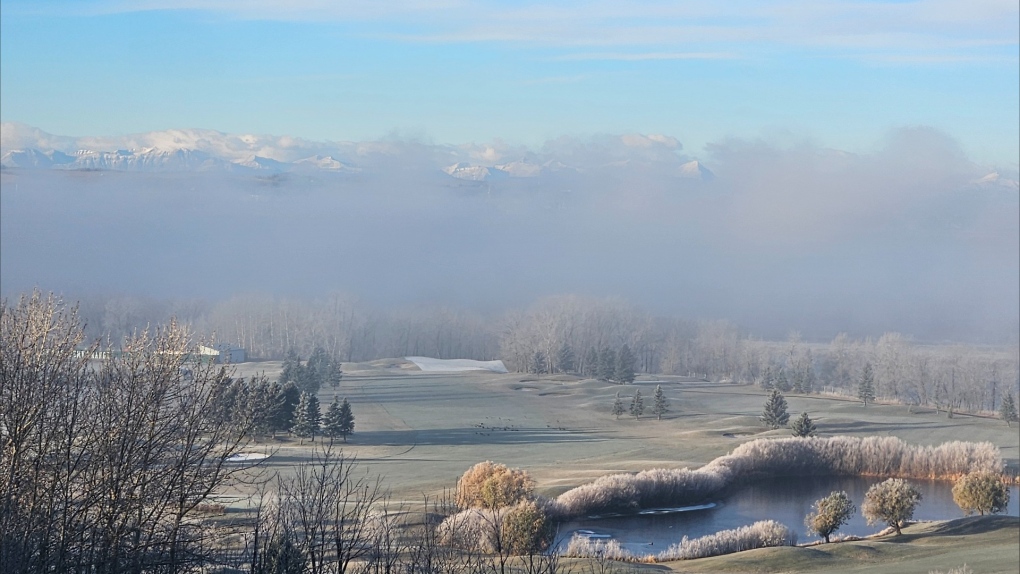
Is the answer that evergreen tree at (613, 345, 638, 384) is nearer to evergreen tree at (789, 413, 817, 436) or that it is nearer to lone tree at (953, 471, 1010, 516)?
evergreen tree at (789, 413, 817, 436)

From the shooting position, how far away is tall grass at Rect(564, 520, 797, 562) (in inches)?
526

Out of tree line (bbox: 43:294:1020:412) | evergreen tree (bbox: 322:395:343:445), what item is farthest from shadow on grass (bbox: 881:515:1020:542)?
evergreen tree (bbox: 322:395:343:445)

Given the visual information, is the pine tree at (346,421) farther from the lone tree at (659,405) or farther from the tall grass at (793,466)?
the lone tree at (659,405)

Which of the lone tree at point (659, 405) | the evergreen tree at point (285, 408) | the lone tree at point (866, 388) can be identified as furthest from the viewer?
the lone tree at point (866, 388)

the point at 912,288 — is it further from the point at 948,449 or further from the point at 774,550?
the point at 774,550

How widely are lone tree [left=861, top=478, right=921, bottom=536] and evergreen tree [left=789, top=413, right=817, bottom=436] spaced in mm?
2318

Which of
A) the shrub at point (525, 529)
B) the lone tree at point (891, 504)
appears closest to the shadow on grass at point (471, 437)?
the shrub at point (525, 529)

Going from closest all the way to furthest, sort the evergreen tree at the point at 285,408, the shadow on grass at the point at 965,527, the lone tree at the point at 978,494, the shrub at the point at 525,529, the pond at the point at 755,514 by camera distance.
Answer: the shrub at the point at 525,529 < the pond at the point at 755,514 < the evergreen tree at the point at 285,408 < the shadow on grass at the point at 965,527 < the lone tree at the point at 978,494

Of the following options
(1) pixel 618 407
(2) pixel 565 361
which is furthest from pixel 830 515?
(2) pixel 565 361

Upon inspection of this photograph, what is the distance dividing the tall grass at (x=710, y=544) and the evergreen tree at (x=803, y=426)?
3.37 m

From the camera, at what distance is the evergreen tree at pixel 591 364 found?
64.3 feet

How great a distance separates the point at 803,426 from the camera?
18344mm

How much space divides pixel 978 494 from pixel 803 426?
317 cm

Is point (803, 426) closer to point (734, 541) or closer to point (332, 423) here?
point (734, 541)
